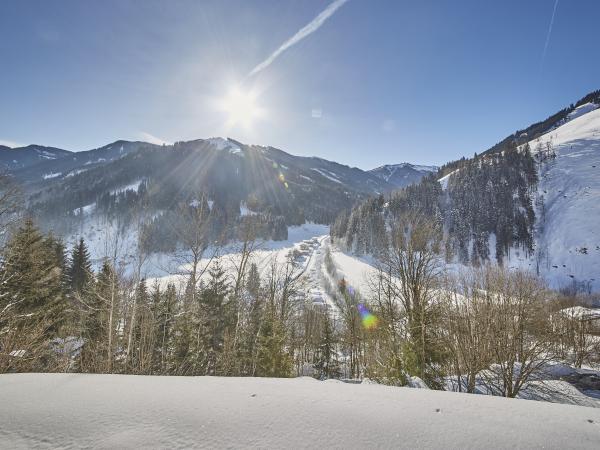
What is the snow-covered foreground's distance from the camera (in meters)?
2.22

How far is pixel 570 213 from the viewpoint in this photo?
292ft

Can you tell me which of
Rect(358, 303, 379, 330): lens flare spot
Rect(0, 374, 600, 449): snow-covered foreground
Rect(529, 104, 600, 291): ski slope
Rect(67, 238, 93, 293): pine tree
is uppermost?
Rect(529, 104, 600, 291): ski slope

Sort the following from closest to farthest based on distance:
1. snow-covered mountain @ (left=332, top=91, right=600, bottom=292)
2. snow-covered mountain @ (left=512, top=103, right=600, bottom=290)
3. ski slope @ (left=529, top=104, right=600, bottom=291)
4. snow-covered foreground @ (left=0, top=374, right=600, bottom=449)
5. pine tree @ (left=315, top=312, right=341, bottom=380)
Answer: snow-covered foreground @ (left=0, top=374, right=600, bottom=449) < pine tree @ (left=315, top=312, right=341, bottom=380) < ski slope @ (left=529, top=104, right=600, bottom=291) < snow-covered mountain @ (left=512, top=103, right=600, bottom=290) < snow-covered mountain @ (left=332, top=91, right=600, bottom=292)

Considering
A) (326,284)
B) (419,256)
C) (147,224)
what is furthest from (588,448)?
(326,284)

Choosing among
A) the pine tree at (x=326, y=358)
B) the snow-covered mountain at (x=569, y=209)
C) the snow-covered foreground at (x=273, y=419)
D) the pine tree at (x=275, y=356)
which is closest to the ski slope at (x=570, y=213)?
the snow-covered mountain at (x=569, y=209)

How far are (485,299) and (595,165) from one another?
137 metres

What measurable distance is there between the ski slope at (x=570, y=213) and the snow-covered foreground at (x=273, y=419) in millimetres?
99777

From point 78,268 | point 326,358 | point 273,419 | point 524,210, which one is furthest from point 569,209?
point 78,268

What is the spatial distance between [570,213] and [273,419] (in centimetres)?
12357

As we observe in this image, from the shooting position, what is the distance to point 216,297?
23109 millimetres

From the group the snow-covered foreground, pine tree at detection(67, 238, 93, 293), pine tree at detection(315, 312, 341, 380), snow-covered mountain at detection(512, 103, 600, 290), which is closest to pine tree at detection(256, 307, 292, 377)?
the snow-covered foreground

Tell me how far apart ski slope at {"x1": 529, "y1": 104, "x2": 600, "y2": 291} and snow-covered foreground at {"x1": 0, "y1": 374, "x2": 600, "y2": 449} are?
99777 millimetres

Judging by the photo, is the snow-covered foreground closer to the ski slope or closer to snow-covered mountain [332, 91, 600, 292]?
snow-covered mountain [332, 91, 600, 292]

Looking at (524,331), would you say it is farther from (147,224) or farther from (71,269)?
(71,269)
